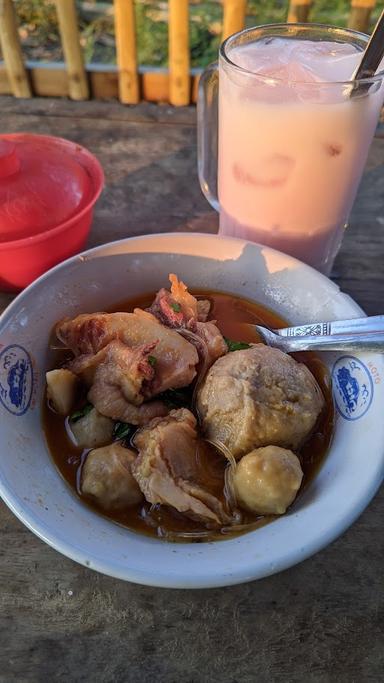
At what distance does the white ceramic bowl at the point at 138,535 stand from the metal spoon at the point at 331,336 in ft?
0.13

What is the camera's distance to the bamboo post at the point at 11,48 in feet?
7.48

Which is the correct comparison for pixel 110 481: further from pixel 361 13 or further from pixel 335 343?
pixel 361 13

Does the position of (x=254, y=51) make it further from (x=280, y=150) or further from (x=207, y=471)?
(x=207, y=471)

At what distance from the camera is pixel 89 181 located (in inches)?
59.6

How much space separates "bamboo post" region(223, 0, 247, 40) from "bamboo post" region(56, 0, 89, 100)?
2.14 feet

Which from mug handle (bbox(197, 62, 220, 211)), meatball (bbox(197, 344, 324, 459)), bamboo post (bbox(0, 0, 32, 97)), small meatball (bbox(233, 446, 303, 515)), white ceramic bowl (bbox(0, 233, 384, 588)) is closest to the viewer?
white ceramic bowl (bbox(0, 233, 384, 588))

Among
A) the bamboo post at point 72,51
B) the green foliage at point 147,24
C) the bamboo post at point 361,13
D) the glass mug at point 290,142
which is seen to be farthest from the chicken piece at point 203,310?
the green foliage at point 147,24

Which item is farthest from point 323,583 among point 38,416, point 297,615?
point 38,416

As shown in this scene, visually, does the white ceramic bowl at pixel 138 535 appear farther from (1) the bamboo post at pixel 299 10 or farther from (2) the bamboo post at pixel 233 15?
(1) the bamboo post at pixel 299 10

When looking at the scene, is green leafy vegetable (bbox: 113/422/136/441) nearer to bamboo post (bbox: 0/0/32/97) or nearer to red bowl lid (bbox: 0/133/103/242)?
red bowl lid (bbox: 0/133/103/242)

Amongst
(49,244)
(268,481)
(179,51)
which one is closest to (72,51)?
(179,51)

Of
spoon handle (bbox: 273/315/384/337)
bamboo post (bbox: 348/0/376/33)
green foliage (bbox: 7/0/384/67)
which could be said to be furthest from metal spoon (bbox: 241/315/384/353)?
green foliage (bbox: 7/0/384/67)

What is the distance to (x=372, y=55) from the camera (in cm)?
116

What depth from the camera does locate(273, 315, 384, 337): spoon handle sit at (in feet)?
3.77
